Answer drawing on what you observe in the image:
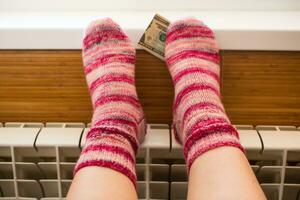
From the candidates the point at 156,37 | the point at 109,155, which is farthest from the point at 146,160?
the point at 156,37

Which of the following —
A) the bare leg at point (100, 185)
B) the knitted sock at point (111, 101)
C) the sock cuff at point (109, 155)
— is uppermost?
the knitted sock at point (111, 101)

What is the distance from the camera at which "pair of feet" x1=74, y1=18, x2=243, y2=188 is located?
23.2 inches

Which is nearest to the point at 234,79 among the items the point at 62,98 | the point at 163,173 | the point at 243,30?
the point at 243,30

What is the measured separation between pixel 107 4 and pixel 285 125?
410mm

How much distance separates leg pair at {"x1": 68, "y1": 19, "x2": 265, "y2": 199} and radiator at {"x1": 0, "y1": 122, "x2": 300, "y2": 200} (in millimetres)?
39

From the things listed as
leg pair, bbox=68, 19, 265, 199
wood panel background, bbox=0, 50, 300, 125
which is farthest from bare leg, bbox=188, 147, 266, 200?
wood panel background, bbox=0, 50, 300, 125

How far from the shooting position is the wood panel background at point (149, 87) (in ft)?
2.19

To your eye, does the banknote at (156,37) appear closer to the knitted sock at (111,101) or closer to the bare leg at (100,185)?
the knitted sock at (111,101)

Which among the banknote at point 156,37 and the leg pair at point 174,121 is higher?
the banknote at point 156,37

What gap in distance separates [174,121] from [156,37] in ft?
0.50

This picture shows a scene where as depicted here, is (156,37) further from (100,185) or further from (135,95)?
(100,185)

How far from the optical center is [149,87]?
70 cm

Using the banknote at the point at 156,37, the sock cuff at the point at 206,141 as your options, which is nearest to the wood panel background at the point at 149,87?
the banknote at the point at 156,37

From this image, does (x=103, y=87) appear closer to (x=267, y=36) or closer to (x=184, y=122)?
(x=184, y=122)
